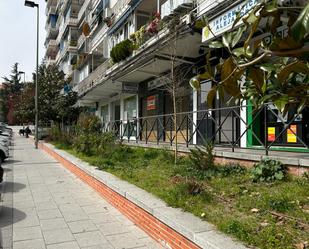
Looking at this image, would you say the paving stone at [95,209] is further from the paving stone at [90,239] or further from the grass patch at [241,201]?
the paving stone at [90,239]

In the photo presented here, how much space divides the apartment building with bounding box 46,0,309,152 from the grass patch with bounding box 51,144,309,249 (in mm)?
1328

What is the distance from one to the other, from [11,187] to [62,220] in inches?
170

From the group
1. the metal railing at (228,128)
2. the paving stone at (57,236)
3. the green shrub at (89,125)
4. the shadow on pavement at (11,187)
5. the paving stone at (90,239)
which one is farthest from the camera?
the green shrub at (89,125)

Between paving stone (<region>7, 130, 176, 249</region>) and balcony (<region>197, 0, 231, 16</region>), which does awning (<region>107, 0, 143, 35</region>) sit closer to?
balcony (<region>197, 0, 231, 16</region>)

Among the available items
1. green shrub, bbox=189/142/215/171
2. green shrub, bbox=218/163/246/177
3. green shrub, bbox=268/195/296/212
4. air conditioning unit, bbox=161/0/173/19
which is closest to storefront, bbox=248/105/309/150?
green shrub, bbox=218/163/246/177

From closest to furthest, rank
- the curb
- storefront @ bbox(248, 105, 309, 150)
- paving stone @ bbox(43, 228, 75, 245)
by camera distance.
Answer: the curb < paving stone @ bbox(43, 228, 75, 245) < storefront @ bbox(248, 105, 309, 150)

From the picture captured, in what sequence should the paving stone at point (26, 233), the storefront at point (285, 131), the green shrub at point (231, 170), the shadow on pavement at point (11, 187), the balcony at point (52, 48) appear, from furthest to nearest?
the balcony at point (52, 48) → the shadow on pavement at point (11, 187) → the storefront at point (285, 131) → the green shrub at point (231, 170) → the paving stone at point (26, 233)

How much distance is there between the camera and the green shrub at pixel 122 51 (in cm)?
1928

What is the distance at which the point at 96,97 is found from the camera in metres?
30.2

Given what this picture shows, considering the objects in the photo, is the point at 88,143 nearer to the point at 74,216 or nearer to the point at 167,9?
the point at 167,9

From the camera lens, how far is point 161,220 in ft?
17.0

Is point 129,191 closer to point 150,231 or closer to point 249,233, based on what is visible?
point 150,231

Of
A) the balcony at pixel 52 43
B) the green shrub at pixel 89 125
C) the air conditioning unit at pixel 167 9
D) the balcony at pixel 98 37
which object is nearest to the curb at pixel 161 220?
the green shrub at pixel 89 125

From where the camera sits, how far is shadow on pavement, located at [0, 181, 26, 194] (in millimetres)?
9906
